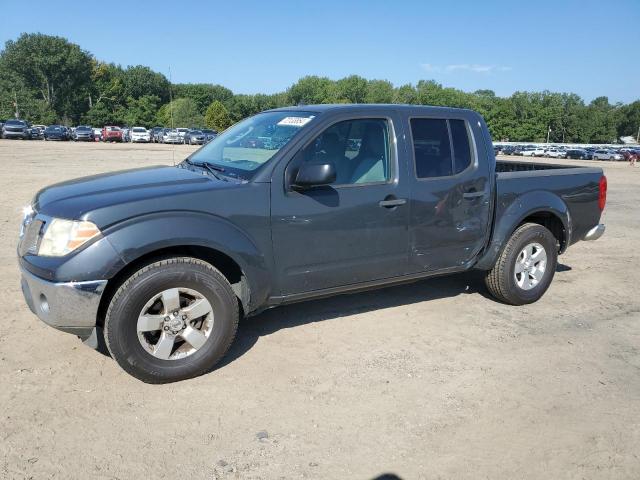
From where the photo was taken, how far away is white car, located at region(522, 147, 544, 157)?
6700cm

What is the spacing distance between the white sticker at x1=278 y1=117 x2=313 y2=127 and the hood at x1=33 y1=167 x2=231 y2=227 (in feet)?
2.61

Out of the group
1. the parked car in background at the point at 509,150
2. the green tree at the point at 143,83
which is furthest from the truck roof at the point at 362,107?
the green tree at the point at 143,83

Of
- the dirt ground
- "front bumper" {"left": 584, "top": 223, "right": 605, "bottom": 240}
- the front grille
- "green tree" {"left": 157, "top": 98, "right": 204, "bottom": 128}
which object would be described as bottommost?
the dirt ground

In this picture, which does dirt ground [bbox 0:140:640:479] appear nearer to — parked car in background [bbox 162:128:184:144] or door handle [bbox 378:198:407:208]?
door handle [bbox 378:198:407:208]

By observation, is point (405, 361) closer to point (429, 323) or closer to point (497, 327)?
point (429, 323)

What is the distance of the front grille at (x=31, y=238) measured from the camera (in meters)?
3.38

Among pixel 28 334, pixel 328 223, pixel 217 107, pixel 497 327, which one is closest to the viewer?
pixel 328 223

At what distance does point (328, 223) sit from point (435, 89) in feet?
461

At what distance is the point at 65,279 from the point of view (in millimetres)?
A: 3154

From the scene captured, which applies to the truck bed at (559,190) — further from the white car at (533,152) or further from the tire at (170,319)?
the white car at (533,152)

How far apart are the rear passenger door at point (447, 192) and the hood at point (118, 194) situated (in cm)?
170

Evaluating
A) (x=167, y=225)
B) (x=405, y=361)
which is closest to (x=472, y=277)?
(x=405, y=361)

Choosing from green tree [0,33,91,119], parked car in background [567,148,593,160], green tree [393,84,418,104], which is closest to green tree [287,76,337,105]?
green tree [393,84,418,104]

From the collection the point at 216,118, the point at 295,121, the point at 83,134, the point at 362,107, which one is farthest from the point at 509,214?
the point at 216,118
